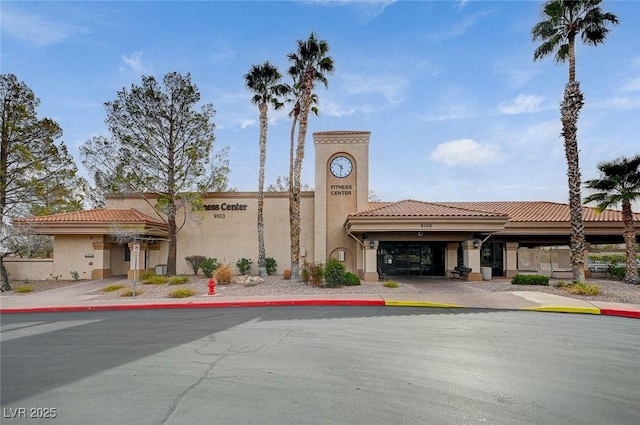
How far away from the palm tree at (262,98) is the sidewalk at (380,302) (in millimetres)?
7012

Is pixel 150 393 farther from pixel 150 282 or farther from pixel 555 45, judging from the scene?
pixel 555 45

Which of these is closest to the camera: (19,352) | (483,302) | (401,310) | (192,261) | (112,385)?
(112,385)

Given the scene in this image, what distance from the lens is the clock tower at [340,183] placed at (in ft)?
76.4

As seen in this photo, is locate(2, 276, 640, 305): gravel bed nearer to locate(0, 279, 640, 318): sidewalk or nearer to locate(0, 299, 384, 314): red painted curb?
locate(0, 279, 640, 318): sidewalk

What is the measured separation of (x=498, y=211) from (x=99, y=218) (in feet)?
82.5

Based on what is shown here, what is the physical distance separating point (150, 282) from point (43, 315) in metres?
6.43

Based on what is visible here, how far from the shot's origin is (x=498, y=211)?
24.4 meters

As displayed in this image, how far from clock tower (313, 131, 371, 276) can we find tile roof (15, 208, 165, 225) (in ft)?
35.2

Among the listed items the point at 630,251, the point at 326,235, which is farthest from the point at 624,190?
the point at 326,235

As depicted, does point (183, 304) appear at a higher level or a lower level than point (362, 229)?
lower

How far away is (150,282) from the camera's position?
1930cm

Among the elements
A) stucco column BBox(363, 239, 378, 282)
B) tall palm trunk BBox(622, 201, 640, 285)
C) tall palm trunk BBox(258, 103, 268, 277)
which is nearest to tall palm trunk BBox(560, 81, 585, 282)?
tall palm trunk BBox(622, 201, 640, 285)

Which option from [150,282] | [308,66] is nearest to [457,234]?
[308,66]

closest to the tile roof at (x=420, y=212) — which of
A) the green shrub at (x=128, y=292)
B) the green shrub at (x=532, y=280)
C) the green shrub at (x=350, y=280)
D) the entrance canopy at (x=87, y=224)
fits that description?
the green shrub at (x=532, y=280)
